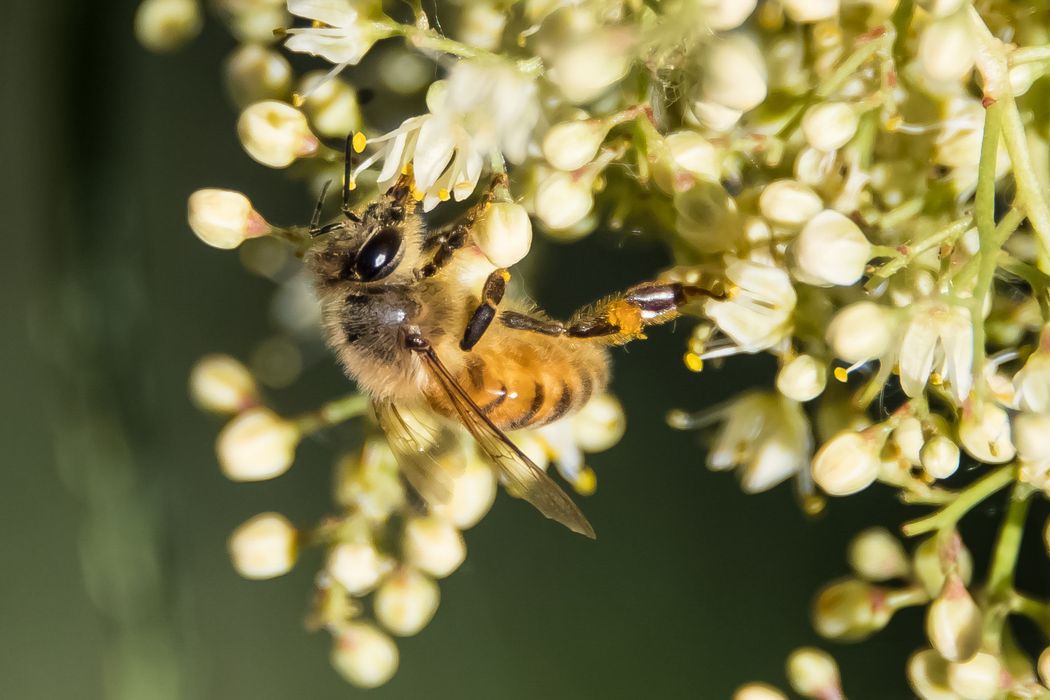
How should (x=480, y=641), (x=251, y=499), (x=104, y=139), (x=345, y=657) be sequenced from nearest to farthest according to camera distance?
(x=104, y=139) → (x=345, y=657) → (x=480, y=641) → (x=251, y=499)

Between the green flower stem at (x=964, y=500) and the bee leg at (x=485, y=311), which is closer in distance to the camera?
the green flower stem at (x=964, y=500)

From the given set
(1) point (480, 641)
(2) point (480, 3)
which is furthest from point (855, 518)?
(2) point (480, 3)

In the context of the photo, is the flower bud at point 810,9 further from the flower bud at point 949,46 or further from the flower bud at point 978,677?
the flower bud at point 978,677

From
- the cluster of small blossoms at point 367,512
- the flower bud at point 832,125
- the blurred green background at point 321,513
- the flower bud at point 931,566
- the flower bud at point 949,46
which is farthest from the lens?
the blurred green background at point 321,513

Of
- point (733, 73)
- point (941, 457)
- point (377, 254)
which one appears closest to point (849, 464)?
point (941, 457)

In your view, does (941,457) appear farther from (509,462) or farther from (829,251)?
(509,462)

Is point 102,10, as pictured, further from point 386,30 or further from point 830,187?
point 830,187

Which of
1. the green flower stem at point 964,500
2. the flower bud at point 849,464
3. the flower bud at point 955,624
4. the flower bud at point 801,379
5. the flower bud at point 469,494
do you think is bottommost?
the flower bud at point 955,624

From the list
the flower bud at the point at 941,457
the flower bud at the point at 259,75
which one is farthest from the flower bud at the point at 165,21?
the flower bud at the point at 941,457
